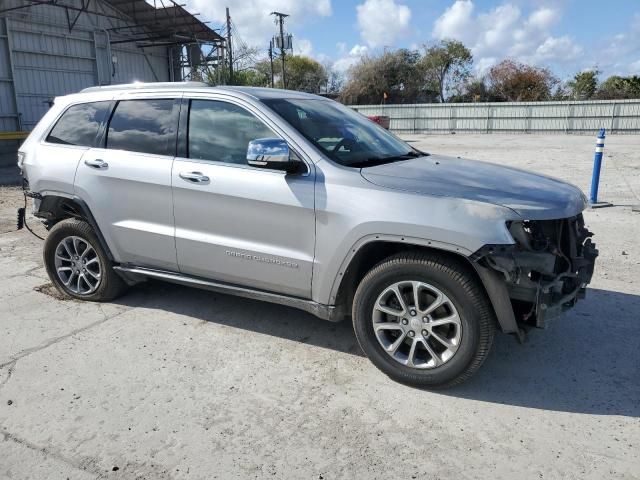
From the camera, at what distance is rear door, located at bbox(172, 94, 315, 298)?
368 cm

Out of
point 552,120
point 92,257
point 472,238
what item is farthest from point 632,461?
point 552,120

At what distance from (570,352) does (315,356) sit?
184cm

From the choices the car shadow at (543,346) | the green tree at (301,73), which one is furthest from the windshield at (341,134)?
the green tree at (301,73)

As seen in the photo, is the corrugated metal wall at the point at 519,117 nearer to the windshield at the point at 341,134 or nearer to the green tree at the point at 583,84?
the green tree at the point at 583,84

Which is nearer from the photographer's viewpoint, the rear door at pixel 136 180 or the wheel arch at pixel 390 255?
the wheel arch at pixel 390 255

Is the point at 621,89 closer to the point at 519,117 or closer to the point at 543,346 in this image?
the point at 519,117

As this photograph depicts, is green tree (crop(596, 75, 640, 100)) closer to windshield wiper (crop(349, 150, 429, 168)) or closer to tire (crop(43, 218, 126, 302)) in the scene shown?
windshield wiper (crop(349, 150, 429, 168))

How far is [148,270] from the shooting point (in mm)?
4539

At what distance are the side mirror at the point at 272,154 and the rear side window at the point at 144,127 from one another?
3.01 ft

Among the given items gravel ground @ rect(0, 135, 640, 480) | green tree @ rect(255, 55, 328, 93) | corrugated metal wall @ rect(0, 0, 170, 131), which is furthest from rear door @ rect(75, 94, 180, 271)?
green tree @ rect(255, 55, 328, 93)

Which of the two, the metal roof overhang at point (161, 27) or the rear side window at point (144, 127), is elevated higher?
the metal roof overhang at point (161, 27)

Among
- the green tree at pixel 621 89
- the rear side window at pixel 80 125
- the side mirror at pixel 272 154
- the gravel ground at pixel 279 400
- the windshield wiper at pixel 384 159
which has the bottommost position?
the gravel ground at pixel 279 400

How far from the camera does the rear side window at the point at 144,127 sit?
14.0 ft

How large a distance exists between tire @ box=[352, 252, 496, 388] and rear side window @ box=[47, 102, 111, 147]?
2.77m
